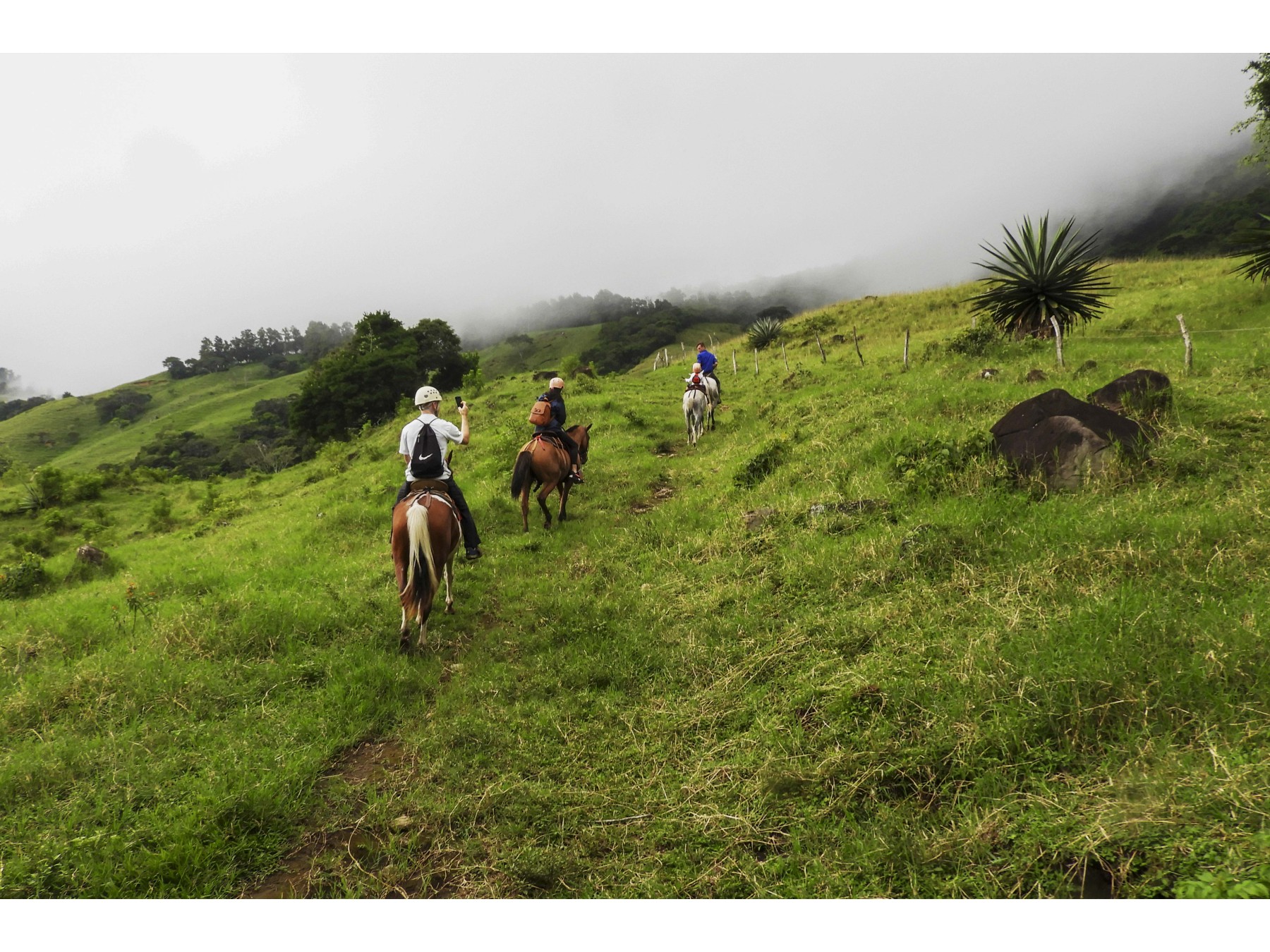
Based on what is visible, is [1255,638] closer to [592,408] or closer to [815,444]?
[815,444]

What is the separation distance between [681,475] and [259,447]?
62.7 meters

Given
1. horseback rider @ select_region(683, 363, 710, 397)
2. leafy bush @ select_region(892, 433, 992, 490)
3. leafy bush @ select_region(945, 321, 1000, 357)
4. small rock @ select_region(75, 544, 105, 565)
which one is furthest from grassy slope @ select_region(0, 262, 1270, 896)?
horseback rider @ select_region(683, 363, 710, 397)

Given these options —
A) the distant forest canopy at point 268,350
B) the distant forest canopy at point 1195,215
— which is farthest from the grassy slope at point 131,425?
the distant forest canopy at point 1195,215

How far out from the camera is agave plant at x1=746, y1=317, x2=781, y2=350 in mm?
33688

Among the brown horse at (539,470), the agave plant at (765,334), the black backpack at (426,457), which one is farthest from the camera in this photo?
the agave plant at (765,334)

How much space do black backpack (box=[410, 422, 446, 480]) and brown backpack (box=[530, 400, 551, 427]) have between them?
3.51m

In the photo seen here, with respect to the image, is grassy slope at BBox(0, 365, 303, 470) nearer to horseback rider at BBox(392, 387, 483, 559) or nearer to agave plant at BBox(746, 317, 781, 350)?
agave plant at BBox(746, 317, 781, 350)

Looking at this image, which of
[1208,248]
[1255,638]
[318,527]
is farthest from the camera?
[1208,248]

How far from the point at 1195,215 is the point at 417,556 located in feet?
403

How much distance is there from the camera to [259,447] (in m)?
60.6

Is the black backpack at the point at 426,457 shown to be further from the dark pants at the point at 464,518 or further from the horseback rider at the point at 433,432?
the dark pants at the point at 464,518

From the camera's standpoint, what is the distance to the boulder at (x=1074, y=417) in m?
6.84

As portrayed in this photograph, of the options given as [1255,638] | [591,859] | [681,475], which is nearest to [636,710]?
[591,859]

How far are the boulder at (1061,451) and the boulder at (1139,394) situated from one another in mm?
1428
